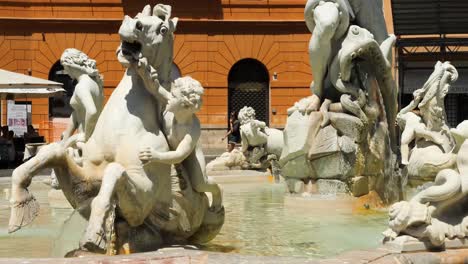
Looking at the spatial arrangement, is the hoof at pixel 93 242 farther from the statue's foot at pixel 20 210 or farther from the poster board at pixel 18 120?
the poster board at pixel 18 120

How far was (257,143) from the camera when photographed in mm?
11742

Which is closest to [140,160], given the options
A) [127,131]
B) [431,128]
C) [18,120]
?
[127,131]

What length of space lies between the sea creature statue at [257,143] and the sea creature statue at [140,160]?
23.2 ft

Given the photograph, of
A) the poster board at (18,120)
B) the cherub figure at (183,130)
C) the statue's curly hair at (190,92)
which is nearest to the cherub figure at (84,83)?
the cherub figure at (183,130)

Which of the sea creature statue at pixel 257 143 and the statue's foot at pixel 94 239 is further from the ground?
the sea creature statue at pixel 257 143

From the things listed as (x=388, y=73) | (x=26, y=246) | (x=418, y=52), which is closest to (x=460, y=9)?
(x=418, y=52)

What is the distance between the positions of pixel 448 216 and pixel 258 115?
1161 inches

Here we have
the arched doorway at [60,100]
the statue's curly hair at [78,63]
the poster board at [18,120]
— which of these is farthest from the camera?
the arched doorway at [60,100]

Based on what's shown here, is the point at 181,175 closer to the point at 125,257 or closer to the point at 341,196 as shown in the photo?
the point at 125,257

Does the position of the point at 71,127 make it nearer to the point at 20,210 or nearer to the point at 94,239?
the point at 20,210

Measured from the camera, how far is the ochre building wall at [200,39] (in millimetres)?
32531

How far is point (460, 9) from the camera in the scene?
1179 inches

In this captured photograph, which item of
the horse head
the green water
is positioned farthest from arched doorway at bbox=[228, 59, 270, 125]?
the horse head

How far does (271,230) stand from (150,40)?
7.07ft
